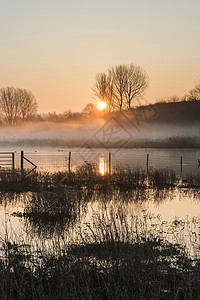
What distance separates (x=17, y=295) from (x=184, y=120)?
69.6 metres

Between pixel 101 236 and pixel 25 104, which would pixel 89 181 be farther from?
pixel 25 104

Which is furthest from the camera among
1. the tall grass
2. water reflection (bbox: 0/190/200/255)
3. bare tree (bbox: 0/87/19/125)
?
bare tree (bbox: 0/87/19/125)

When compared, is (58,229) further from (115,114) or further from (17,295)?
(115,114)

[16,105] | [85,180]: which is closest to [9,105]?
[16,105]

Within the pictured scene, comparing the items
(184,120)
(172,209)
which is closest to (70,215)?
(172,209)

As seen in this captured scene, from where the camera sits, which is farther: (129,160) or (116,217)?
(129,160)

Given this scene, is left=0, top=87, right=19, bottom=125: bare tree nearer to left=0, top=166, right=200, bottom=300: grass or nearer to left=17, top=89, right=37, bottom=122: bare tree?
left=17, top=89, right=37, bottom=122: bare tree

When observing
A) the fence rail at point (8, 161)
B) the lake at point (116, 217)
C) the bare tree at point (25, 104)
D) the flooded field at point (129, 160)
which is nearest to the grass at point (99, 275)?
the lake at point (116, 217)

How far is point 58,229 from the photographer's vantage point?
12.0 meters

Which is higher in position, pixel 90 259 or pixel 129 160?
pixel 129 160

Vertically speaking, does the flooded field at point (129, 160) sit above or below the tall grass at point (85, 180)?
above

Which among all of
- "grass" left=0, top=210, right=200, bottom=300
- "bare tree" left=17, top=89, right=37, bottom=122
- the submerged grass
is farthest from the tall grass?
"bare tree" left=17, top=89, right=37, bottom=122

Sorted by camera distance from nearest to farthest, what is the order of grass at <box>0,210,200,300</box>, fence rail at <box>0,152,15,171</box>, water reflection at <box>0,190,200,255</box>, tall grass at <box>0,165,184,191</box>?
grass at <box>0,210,200,300</box> < water reflection at <box>0,190,200,255</box> < tall grass at <box>0,165,184,191</box> < fence rail at <box>0,152,15,171</box>

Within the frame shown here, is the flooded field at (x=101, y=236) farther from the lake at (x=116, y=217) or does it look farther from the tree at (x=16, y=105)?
the tree at (x=16, y=105)
